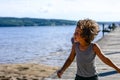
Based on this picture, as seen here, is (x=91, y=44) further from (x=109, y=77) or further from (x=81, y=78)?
(x=109, y=77)

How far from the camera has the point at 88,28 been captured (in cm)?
507

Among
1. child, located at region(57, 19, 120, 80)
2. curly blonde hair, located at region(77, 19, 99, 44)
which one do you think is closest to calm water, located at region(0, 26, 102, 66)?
child, located at region(57, 19, 120, 80)

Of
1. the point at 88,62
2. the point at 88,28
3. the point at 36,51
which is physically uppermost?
the point at 88,28

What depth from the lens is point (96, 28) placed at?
16.7ft

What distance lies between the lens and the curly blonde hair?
507cm

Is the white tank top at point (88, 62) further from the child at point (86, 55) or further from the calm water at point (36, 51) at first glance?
the calm water at point (36, 51)

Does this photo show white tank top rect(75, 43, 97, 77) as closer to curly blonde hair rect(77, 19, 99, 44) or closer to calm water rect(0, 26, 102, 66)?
curly blonde hair rect(77, 19, 99, 44)

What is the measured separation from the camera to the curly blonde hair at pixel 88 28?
200 inches

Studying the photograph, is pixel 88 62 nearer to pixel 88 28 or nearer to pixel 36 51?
pixel 88 28

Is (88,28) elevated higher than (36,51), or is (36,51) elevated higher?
(88,28)

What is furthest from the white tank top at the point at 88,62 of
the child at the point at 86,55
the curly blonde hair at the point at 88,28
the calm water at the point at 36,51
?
the calm water at the point at 36,51

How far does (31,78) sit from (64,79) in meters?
5.36

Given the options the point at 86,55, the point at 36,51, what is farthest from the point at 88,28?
the point at 36,51

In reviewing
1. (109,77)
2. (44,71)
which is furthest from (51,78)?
(44,71)
